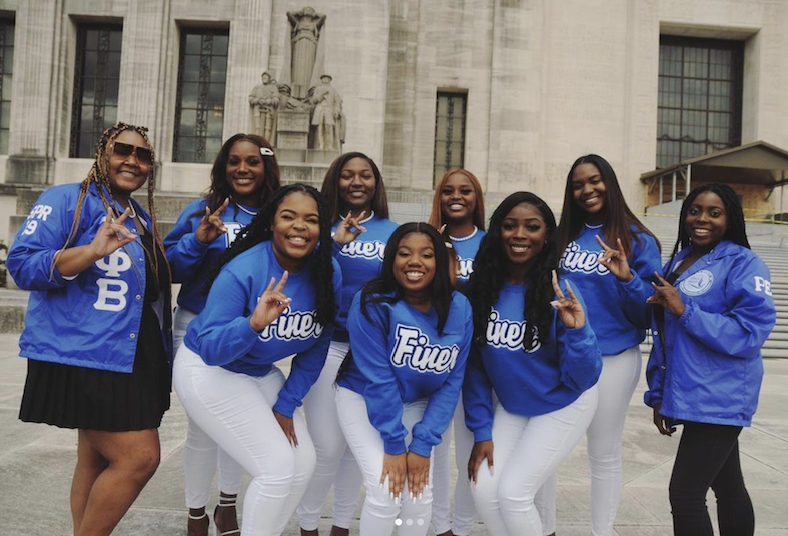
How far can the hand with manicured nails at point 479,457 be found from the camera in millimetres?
2950

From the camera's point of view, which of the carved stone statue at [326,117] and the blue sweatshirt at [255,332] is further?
the carved stone statue at [326,117]

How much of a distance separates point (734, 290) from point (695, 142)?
91.2 feet

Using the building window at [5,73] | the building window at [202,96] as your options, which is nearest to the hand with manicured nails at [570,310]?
the building window at [202,96]

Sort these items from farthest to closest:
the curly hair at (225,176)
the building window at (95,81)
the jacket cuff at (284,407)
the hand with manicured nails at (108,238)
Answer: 1. the building window at (95,81)
2. the curly hair at (225,176)
3. the jacket cuff at (284,407)
4. the hand with manicured nails at (108,238)

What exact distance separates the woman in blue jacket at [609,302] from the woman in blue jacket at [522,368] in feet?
0.92

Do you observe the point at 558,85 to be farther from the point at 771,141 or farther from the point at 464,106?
the point at 771,141

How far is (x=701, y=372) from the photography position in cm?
284

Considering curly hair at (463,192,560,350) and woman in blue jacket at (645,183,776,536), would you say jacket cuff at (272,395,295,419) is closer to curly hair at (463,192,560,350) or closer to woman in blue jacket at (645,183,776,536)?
curly hair at (463,192,560,350)

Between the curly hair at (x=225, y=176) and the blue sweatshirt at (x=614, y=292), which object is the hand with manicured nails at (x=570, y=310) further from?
the curly hair at (x=225, y=176)

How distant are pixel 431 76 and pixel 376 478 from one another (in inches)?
899

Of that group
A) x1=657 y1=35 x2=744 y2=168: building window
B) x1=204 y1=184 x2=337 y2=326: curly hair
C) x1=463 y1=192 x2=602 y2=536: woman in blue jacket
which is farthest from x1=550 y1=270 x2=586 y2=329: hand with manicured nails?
x1=657 y1=35 x2=744 y2=168: building window

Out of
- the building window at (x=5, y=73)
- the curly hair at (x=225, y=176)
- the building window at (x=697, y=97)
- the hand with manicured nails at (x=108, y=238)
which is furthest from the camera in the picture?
the building window at (x=697, y=97)

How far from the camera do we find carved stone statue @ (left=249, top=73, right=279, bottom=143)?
55.7 ft

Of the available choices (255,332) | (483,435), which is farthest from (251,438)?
(483,435)
